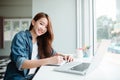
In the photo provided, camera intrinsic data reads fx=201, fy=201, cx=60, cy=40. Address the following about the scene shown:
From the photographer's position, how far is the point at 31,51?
1620 millimetres

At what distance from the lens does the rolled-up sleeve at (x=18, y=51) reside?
4.61ft

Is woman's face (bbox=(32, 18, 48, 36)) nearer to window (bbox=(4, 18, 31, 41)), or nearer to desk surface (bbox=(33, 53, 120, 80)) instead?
desk surface (bbox=(33, 53, 120, 80))

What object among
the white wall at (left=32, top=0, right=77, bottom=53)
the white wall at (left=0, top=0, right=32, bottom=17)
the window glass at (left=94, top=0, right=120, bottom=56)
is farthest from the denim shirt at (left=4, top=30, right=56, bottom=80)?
the white wall at (left=0, top=0, right=32, bottom=17)

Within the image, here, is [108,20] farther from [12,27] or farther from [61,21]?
[12,27]

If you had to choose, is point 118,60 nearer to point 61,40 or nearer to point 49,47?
point 49,47

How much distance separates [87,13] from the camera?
299cm

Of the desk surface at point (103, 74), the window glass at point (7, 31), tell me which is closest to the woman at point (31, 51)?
the desk surface at point (103, 74)

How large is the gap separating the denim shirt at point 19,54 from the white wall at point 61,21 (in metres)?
1.53

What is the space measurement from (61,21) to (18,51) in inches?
69.2

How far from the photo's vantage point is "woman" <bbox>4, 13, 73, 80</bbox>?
1394 mm

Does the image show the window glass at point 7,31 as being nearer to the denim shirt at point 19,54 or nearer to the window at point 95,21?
the window at point 95,21

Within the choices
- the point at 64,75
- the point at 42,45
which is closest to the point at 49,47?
the point at 42,45

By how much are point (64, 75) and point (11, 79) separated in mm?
515

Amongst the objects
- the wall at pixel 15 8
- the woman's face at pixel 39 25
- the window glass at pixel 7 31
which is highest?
the wall at pixel 15 8
